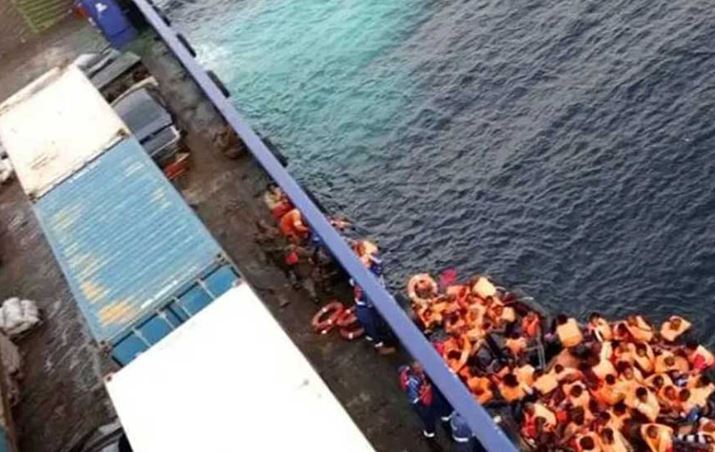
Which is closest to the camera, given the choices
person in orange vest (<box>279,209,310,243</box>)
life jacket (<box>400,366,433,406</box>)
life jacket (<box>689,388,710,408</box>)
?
life jacket (<box>400,366,433,406</box>)

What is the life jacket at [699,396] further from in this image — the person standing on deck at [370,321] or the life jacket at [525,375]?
the person standing on deck at [370,321]

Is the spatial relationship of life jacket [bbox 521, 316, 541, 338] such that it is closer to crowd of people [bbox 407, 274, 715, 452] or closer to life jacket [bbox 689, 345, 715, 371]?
crowd of people [bbox 407, 274, 715, 452]

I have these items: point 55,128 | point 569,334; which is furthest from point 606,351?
point 55,128

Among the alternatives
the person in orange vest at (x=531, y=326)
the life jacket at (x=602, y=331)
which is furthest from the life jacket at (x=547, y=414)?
the life jacket at (x=602, y=331)

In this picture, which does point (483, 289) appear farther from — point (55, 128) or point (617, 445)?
point (55, 128)

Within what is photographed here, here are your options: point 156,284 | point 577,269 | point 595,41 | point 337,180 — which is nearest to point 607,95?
point 595,41

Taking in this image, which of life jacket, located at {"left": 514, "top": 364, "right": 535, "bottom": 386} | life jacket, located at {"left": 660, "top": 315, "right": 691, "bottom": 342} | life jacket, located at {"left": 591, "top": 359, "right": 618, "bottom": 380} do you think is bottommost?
life jacket, located at {"left": 660, "top": 315, "right": 691, "bottom": 342}

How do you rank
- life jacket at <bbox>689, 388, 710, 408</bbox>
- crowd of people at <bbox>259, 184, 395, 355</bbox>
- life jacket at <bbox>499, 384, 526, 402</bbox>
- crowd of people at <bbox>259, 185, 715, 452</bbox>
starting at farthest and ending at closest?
1. crowd of people at <bbox>259, 184, 395, 355</bbox>
2. life jacket at <bbox>499, 384, 526, 402</bbox>
3. life jacket at <bbox>689, 388, 710, 408</bbox>
4. crowd of people at <bbox>259, 185, 715, 452</bbox>

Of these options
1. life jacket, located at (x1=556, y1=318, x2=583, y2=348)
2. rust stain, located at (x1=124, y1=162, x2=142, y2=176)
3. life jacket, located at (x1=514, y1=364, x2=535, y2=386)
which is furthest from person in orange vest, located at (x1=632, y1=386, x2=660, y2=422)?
rust stain, located at (x1=124, y1=162, x2=142, y2=176)
